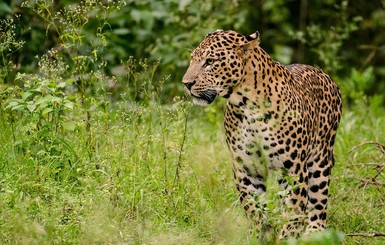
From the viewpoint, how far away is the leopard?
695cm

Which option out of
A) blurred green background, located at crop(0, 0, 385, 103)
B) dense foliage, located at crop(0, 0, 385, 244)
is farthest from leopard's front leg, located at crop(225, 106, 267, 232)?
blurred green background, located at crop(0, 0, 385, 103)

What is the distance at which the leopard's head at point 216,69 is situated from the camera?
22.7 feet

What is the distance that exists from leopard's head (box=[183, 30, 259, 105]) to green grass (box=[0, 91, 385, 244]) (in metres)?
0.41

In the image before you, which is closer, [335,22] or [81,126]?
[81,126]

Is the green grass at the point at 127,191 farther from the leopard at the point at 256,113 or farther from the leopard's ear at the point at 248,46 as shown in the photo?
the leopard's ear at the point at 248,46

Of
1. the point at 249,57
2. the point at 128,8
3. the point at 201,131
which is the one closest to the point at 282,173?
the point at 249,57

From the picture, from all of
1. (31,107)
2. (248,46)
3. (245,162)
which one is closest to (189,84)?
(248,46)

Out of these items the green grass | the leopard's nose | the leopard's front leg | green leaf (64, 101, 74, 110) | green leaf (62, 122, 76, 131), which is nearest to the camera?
the green grass

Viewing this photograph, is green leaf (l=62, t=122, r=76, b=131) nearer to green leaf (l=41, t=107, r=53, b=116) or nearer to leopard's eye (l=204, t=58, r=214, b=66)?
green leaf (l=41, t=107, r=53, b=116)

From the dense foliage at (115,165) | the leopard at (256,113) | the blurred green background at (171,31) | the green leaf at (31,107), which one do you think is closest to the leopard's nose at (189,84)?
the leopard at (256,113)

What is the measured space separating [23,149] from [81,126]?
510mm

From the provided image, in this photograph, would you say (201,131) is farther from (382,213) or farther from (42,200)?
(42,200)

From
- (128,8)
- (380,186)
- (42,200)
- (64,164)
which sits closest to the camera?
(42,200)

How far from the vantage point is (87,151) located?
748cm
